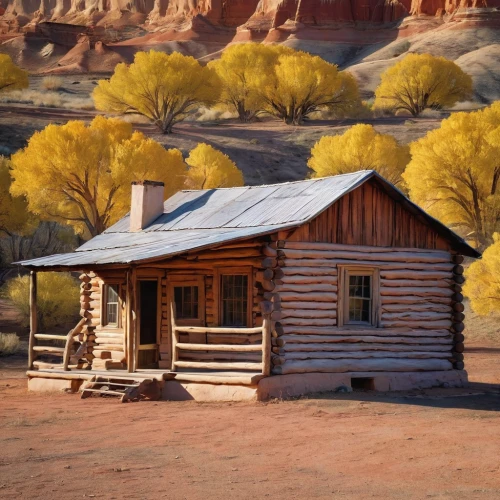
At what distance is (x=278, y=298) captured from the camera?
53.3 ft

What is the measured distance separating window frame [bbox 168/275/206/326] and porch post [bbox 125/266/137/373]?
36.1 inches

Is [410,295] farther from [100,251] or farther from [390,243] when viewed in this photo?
[100,251]

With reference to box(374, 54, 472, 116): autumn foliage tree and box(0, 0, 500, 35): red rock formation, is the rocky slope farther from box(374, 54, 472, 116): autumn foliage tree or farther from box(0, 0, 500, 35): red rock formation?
box(374, 54, 472, 116): autumn foliage tree

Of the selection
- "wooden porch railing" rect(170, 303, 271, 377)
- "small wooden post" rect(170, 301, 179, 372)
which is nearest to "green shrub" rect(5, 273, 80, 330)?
"wooden porch railing" rect(170, 303, 271, 377)

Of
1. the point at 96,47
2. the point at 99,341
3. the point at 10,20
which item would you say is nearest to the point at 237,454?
the point at 99,341

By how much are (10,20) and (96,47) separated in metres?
27.7

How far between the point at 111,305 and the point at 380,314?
5108 mm

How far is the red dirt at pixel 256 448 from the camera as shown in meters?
9.59

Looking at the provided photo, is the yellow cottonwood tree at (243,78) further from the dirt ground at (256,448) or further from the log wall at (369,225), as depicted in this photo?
the dirt ground at (256,448)

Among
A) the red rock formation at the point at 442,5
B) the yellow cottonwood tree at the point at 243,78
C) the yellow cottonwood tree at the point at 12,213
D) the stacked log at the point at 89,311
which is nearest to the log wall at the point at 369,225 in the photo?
the stacked log at the point at 89,311

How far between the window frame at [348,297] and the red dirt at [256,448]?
134cm

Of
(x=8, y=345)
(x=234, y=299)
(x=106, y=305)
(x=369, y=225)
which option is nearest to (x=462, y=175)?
(x=8, y=345)

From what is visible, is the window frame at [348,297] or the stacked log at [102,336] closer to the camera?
the window frame at [348,297]

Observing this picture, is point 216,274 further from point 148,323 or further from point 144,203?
point 144,203
